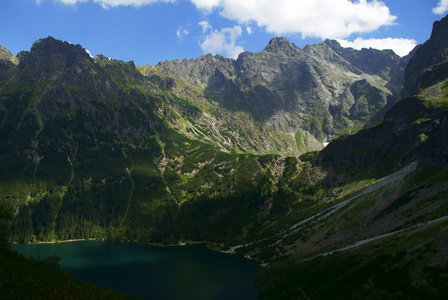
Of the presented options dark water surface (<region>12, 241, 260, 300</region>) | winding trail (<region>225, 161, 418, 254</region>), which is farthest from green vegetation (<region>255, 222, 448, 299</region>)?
winding trail (<region>225, 161, 418, 254</region>)

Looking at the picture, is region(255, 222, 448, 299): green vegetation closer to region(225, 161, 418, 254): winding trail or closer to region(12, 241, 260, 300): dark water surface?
region(12, 241, 260, 300): dark water surface

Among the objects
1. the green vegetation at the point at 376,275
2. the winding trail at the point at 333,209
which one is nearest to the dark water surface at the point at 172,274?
the green vegetation at the point at 376,275

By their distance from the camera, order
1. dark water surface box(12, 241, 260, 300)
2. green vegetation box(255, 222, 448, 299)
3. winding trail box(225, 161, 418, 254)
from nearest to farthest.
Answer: green vegetation box(255, 222, 448, 299)
dark water surface box(12, 241, 260, 300)
winding trail box(225, 161, 418, 254)

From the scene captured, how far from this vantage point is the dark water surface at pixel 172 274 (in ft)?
415

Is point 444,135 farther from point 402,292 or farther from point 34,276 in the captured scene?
point 34,276

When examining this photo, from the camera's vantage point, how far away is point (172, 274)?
15400 centimetres

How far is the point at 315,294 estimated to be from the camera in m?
84.4

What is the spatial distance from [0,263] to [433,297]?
8887 centimetres

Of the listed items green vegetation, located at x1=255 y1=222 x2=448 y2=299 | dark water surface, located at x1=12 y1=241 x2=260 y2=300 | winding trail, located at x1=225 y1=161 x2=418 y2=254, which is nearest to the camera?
green vegetation, located at x1=255 y1=222 x2=448 y2=299

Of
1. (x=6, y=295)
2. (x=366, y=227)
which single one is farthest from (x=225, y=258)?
(x=6, y=295)

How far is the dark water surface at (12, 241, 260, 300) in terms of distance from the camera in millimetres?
126375

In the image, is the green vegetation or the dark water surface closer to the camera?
the green vegetation

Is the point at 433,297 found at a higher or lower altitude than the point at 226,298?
higher

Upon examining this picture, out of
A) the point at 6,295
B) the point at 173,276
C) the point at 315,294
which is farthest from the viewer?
the point at 173,276
